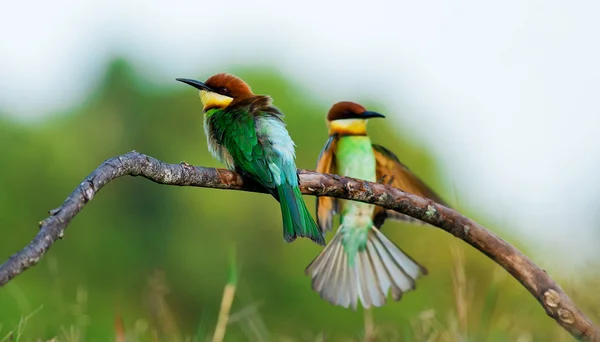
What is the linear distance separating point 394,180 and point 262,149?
95 cm

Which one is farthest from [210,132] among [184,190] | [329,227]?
[184,190]

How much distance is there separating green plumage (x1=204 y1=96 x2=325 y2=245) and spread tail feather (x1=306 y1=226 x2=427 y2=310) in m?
0.72

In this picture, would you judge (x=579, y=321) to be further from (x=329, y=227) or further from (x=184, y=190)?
(x=184, y=190)

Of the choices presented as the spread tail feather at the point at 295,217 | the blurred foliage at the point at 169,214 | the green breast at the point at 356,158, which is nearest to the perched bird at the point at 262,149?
the spread tail feather at the point at 295,217

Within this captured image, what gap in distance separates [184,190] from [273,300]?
3931 mm

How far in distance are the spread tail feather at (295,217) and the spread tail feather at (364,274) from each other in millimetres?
827

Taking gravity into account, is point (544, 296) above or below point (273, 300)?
above

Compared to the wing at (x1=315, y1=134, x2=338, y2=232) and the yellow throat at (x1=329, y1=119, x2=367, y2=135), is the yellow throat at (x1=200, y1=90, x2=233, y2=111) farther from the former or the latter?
the yellow throat at (x1=329, y1=119, x2=367, y2=135)

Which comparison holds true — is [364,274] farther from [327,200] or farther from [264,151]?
[264,151]

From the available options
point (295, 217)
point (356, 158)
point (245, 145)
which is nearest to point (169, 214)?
point (356, 158)

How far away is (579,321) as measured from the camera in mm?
2629

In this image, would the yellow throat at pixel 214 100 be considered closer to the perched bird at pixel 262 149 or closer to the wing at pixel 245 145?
the perched bird at pixel 262 149

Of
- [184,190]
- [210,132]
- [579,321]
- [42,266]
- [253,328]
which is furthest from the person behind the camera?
[184,190]

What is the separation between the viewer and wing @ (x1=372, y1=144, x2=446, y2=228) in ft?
12.0
